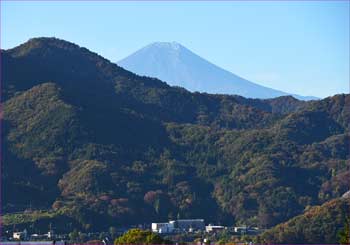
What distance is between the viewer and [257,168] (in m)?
87.9

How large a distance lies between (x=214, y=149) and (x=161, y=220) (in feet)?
60.8

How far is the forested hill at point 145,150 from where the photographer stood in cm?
7969

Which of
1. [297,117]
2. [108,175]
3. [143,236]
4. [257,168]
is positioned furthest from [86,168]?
[143,236]

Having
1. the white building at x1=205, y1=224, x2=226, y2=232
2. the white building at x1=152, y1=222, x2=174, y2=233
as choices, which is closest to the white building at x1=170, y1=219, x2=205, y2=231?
the white building at x1=205, y1=224, x2=226, y2=232

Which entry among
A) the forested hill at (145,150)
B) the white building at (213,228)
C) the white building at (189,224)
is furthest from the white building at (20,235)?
the white building at (213,228)

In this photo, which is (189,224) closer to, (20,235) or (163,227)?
(163,227)

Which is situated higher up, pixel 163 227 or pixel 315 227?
pixel 163 227

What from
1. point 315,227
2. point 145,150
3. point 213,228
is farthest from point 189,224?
point 145,150

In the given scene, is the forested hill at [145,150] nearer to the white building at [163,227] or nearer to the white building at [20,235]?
the white building at [163,227]

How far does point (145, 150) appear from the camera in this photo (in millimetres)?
96312

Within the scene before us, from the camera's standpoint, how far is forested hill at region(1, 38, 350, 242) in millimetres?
79688

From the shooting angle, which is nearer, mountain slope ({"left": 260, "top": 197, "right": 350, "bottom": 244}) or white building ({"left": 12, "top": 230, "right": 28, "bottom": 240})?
white building ({"left": 12, "top": 230, "right": 28, "bottom": 240})

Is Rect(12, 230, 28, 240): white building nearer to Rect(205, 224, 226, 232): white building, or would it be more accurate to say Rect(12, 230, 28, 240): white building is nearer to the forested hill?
the forested hill

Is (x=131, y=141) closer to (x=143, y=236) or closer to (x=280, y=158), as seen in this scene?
(x=280, y=158)
